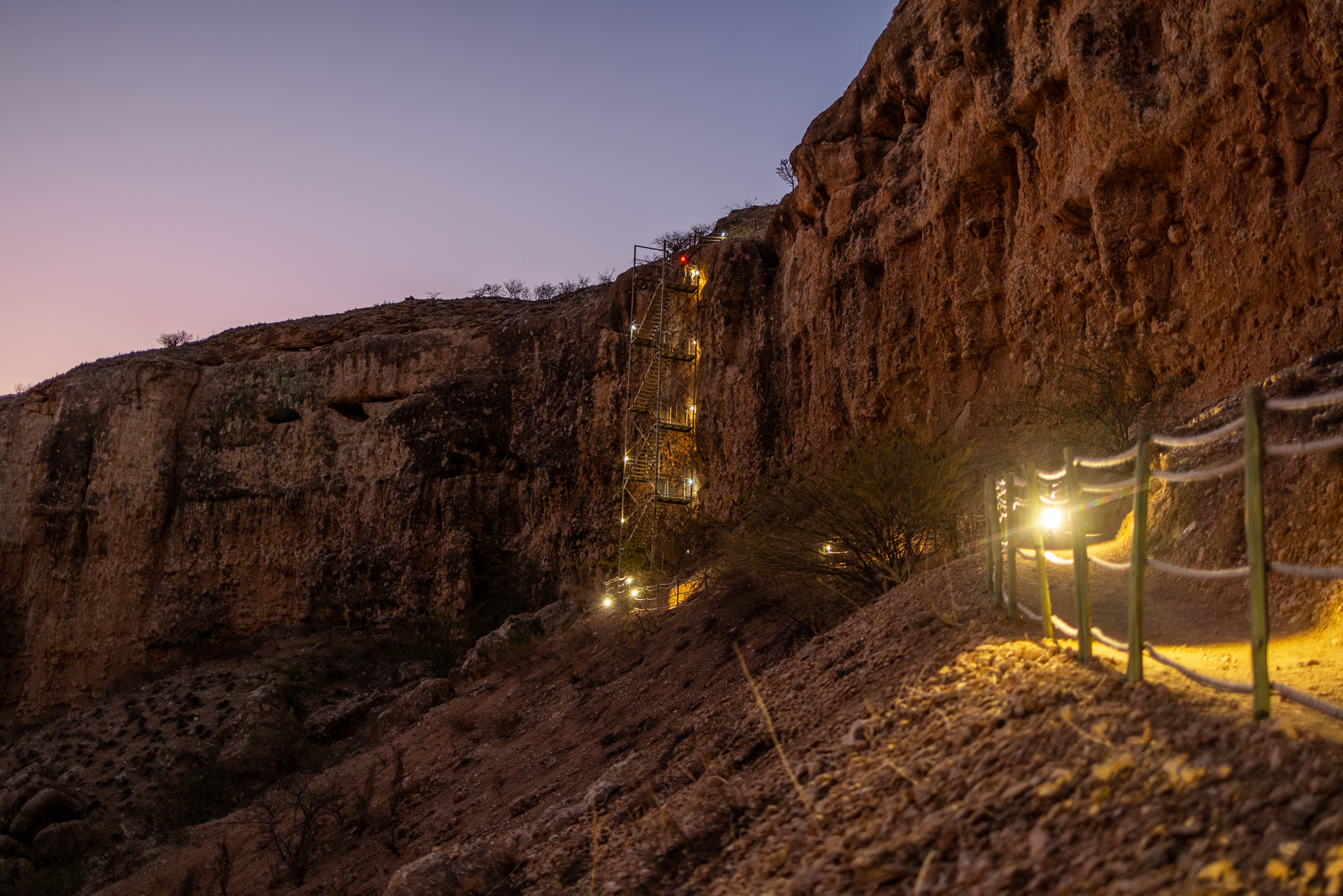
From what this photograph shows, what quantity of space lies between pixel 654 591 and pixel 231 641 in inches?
691

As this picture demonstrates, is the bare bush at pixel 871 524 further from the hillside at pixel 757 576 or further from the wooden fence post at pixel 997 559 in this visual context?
the wooden fence post at pixel 997 559

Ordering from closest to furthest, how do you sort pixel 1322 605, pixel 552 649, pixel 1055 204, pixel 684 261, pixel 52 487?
pixel 1322 605
pixel 1055 204
pixel 552 649
pixel 684 261
pixel 52 487

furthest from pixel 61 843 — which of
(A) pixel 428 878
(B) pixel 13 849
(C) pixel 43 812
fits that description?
(A) pixel 428 878

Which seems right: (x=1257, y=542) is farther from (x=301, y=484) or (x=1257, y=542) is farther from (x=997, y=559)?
(x=301, y=484)

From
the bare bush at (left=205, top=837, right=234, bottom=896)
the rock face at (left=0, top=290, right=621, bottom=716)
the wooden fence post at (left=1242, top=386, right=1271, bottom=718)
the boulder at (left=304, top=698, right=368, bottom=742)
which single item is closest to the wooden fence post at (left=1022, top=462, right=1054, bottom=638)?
the wooden fence post at (left=1242, top=386, right=1271, bottom=718)

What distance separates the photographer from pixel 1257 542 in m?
3.72

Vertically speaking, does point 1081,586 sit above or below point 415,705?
above

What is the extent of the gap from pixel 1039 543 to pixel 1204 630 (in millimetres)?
1258

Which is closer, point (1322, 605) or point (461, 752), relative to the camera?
point (1322, 605)

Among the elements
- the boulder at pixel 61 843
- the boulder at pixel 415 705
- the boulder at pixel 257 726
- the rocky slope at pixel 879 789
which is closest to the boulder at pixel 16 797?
the boulder at pixel 61 843

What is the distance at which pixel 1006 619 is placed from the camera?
636 centimetres

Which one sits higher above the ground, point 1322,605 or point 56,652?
point 1322,605

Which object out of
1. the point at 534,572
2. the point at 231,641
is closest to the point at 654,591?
the point at 534,572

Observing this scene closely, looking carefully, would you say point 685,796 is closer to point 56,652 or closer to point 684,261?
point 684,261
